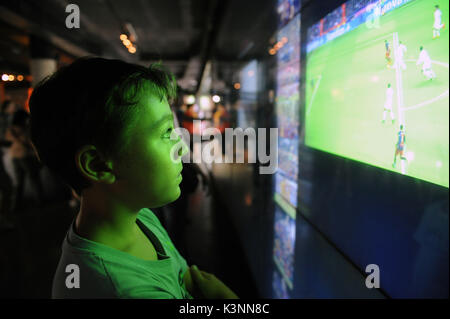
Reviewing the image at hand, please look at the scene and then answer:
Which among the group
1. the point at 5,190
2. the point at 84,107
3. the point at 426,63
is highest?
the point at 426,63

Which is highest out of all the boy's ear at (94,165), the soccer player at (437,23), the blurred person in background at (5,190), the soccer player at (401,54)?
the soccer player at (437,23)

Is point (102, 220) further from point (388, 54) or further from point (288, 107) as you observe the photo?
point (288, 107)

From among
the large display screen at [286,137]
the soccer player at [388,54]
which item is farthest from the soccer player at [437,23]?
the large display screen at [286,137]

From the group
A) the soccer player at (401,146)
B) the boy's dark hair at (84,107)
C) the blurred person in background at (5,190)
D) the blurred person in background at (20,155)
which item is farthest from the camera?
the blurred person in background at (5,190)

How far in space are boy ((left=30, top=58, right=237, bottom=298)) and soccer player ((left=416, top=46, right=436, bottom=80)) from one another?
0.59 metres

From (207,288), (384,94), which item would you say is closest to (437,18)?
(384,94)

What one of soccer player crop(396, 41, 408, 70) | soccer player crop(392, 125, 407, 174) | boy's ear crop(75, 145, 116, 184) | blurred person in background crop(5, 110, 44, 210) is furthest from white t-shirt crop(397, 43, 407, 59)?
blurred person in background crop(5, 110, 44, 210)

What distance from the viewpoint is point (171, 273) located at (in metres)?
0.66

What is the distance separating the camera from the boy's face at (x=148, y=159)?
55 centimetres

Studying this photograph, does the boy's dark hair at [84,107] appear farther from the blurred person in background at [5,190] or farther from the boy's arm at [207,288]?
the blurred person in background at [5,190]

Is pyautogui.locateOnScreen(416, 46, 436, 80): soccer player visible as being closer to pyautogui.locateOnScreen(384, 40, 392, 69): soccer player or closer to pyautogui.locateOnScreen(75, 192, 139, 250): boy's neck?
pyautogui.locateOnScreen(384, 40, 392, 69): soccer player

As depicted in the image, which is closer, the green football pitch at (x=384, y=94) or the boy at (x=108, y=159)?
the boy at (x=108, y=159)

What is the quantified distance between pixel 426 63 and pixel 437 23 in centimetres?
8

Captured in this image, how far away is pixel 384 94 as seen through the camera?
2.65ft
